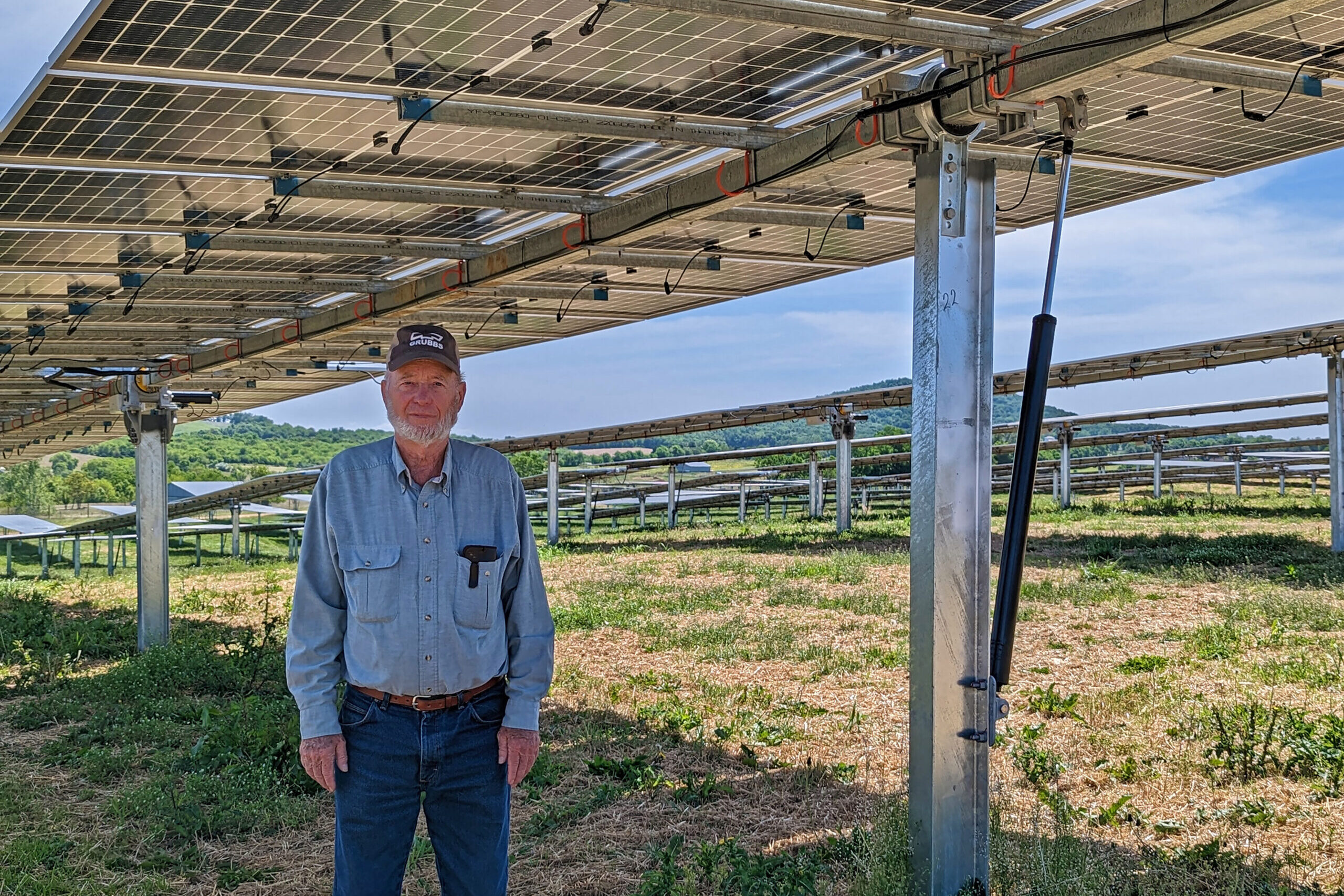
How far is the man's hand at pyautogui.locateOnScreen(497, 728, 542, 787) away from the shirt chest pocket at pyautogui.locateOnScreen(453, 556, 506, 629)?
393 mm

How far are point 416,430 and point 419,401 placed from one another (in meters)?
0.11

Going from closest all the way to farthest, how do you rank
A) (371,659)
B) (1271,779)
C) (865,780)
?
(371,659) → (1271,779) → (865,780)

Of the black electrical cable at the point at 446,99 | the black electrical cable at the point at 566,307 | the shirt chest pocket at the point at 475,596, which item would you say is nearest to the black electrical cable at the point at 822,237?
Answer: the black electrical cable at the point at 566,307

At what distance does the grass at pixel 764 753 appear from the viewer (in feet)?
20.0

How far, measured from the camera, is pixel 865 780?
7664 millimetres

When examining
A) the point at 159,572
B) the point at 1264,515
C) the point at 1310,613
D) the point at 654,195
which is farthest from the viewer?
the point at 1264,515

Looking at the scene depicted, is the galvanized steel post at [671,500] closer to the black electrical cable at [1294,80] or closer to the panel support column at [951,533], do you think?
the black electrical cable at [1294,80]

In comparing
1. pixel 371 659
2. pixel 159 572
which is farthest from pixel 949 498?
pixel 159 572

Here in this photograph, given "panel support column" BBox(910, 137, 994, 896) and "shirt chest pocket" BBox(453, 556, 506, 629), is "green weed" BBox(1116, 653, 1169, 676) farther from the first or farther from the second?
"shirt chest pocket" BBox(453, 556, 506, 629)

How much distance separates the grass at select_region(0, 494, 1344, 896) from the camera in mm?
6086

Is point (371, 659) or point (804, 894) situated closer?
point (371, 659)

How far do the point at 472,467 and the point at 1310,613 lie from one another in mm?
11466

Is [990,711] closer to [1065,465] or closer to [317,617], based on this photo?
[317,617]

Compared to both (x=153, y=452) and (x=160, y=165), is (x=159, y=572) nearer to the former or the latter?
(x=153, y=452)
